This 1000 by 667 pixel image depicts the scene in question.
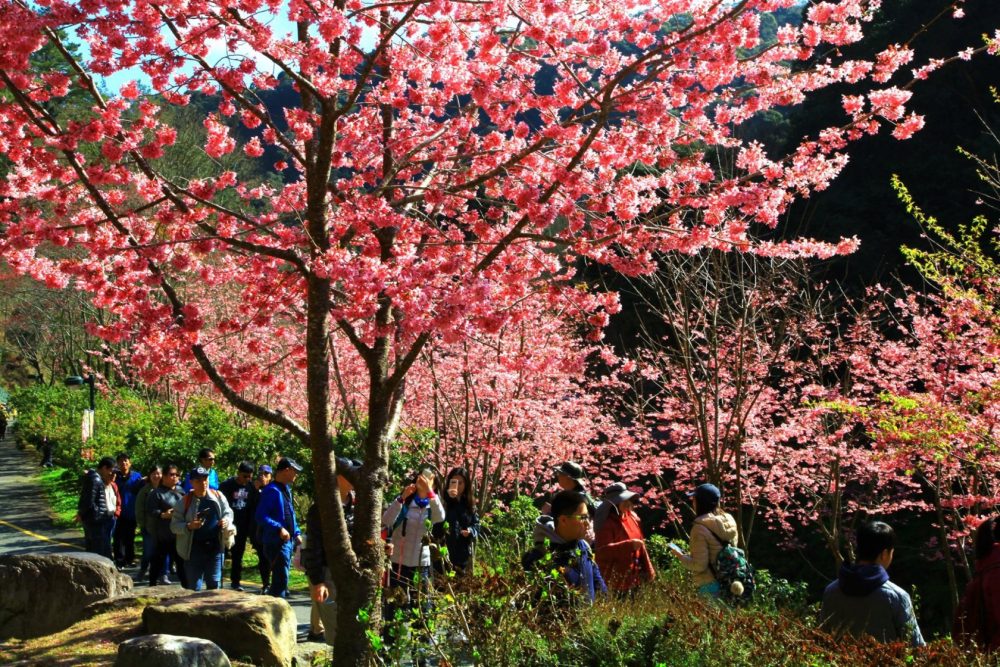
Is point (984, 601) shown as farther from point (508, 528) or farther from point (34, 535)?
point (34, 535)

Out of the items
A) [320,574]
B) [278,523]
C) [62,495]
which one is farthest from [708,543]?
[62,495]

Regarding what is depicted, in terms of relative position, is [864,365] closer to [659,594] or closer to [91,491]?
[659,594]

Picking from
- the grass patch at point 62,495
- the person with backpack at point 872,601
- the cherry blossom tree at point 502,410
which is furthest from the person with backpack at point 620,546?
the grass patch at point 62,495

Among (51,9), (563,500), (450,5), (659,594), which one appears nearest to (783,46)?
(450,5)

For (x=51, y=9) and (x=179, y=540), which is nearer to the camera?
(x=51, y=9)

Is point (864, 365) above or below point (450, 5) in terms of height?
below

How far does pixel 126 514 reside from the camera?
1448cm

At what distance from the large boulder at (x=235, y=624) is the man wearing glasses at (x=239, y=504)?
3.53 meters

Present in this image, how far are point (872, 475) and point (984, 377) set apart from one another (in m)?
4.88

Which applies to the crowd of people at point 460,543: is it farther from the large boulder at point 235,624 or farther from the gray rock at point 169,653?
the gray rock at point 169,653

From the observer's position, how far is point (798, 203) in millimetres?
24219

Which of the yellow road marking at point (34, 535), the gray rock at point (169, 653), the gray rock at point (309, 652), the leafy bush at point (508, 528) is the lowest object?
the gray rock at point (309, 652)

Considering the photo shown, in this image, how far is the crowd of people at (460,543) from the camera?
4.87 m

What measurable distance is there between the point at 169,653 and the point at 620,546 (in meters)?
3.32
